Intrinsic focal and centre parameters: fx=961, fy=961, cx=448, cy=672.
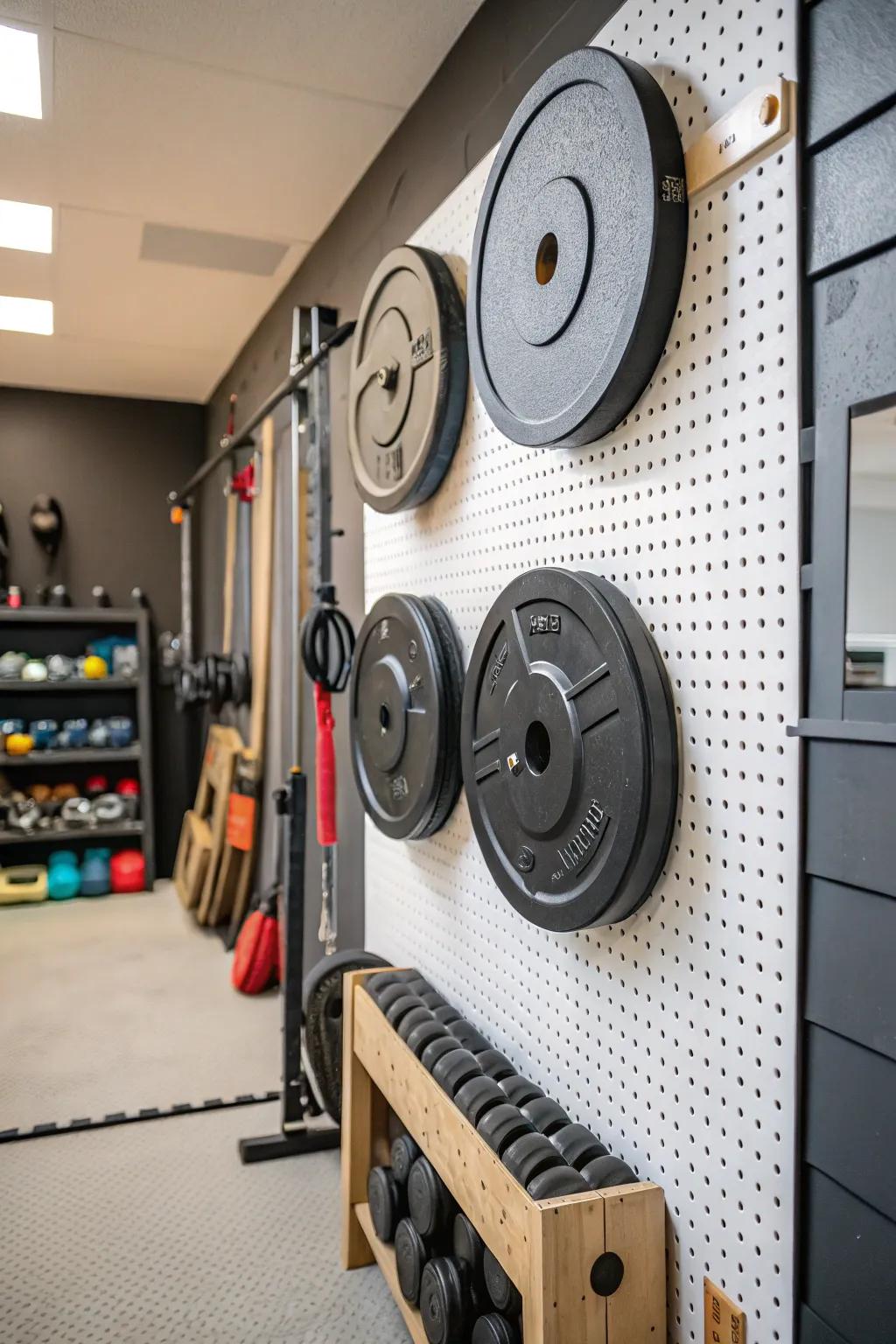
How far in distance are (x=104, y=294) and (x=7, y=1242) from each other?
3.57 m

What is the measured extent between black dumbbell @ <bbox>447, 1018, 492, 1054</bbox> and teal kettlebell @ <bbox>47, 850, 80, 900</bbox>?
4.17 metres

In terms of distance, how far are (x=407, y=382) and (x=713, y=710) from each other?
1.24 m

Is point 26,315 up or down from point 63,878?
up

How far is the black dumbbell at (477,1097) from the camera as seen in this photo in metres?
1.59

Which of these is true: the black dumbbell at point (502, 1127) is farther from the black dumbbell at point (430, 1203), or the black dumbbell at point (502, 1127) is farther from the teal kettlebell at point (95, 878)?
the teal kettlebell at point (95, 878)

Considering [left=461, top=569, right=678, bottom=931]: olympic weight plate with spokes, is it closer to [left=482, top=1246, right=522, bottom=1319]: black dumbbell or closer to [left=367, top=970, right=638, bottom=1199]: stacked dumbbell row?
[left=367, top=970, right=638, bottom=1199]: stacked dumbbell row

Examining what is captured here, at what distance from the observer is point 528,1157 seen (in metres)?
1.43

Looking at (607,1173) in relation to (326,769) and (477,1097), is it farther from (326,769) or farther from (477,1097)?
(326,769)

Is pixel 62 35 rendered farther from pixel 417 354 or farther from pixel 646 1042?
pixel 646 1042

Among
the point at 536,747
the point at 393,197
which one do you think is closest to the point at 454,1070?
the point at 536,747

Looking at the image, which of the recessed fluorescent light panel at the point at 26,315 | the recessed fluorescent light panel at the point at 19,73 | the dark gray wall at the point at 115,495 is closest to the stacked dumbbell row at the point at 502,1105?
the recessed fluorescent light panel at the point at 19,73

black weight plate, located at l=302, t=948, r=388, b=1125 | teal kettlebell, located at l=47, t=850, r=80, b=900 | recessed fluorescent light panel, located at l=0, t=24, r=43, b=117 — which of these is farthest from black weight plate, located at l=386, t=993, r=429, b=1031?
teal kettlebell, located at l=47, t=850, r=80, b=900

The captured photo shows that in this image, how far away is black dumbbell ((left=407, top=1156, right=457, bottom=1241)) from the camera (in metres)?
1.75

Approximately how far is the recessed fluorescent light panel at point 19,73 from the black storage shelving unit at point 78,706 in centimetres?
336
